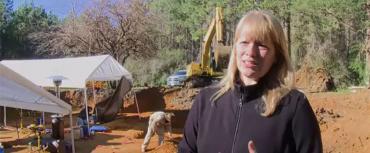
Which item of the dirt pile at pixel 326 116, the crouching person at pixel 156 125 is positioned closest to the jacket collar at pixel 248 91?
the crouching person at pixel 156 125

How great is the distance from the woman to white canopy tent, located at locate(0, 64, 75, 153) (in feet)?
22.5

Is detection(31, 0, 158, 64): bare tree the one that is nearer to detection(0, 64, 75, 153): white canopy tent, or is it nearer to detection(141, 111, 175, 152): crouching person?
detection(141, 111, 175, 152): crouching person

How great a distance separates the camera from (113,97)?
20578mm

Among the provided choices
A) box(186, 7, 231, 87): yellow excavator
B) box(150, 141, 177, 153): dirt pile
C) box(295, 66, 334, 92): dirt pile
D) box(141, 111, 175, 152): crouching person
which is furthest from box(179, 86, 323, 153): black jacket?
box(295, 66, 334, 92): dirt pile

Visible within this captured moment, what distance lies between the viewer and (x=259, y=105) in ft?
7.25

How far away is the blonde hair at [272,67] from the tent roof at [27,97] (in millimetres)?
6875

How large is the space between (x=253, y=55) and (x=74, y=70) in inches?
629

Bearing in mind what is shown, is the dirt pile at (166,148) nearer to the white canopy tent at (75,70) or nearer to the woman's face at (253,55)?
the white canopy tent at (75,70)

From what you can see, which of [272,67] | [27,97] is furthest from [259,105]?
[27,97]

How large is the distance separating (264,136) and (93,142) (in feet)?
46.2

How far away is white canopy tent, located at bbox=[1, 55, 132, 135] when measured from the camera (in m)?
17.1

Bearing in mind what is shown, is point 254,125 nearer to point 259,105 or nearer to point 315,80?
point 259,105

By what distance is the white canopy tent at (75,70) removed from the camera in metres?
17.1

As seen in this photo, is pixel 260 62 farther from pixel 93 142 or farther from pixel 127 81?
pixel 127 81
